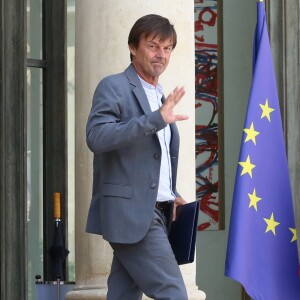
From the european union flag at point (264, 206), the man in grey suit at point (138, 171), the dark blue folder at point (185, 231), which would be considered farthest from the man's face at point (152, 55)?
the european union flag at point (264, 206)

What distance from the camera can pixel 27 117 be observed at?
454 inches

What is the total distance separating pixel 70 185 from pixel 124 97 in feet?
17.3

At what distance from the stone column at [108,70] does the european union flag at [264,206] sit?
1.02 meters

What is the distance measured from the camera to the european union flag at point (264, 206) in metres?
9.16

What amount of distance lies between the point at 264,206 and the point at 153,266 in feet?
10.6

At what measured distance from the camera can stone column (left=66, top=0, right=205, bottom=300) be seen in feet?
26.8

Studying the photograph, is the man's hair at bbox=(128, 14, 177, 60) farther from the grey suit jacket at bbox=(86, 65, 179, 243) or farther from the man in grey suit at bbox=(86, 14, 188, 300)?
the grey suit jacket at bbox=(86, 65, 179, 243)

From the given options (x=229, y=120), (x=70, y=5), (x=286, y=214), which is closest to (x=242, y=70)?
(x=229, y=120)

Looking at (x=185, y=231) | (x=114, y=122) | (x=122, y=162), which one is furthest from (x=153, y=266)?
(x=114, y=122)

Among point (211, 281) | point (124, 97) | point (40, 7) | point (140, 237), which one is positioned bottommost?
point (211, 281)

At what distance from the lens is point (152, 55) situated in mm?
6379

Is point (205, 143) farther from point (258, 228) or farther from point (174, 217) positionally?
point (174, 217)

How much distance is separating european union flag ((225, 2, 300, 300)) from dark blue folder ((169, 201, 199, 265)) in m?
2.55

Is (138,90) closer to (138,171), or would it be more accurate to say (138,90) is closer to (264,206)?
(138,171)
